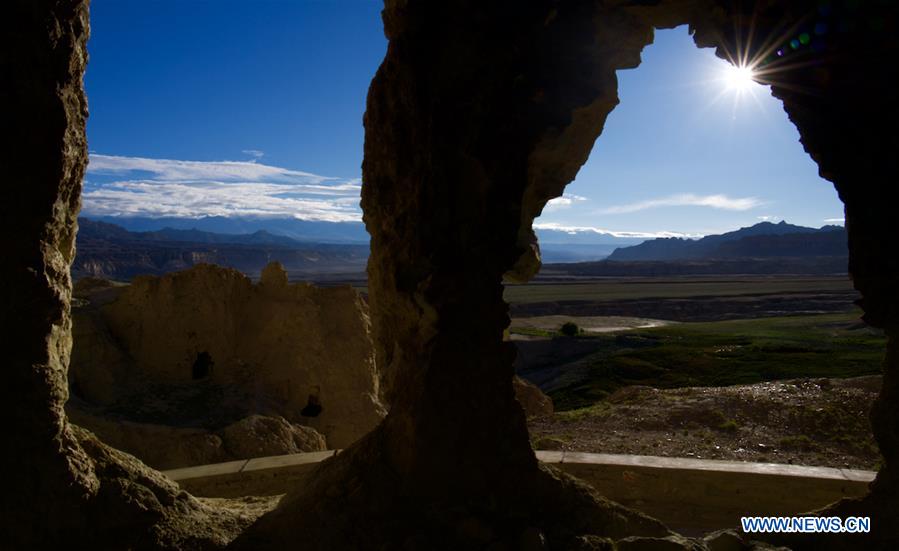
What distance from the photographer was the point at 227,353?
1700cm

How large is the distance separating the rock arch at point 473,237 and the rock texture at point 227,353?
840cm

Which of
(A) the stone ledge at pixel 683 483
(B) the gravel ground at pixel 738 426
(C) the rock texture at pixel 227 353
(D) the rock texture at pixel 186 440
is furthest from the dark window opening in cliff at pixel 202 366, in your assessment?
(B) the gravel ground at pixel 738 426

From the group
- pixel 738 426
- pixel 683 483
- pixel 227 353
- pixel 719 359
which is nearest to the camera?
pixel 683 483

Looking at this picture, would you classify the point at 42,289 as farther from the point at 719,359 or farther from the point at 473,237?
the point at 719,359

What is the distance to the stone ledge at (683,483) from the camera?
330 inches

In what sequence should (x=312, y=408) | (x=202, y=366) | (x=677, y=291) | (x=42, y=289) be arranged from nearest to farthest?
(x=42, y=289) < (x=202, y=366) < (x=312, y=408) < (x=677, y=291)

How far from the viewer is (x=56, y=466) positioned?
552cm

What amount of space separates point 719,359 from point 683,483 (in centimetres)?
2779

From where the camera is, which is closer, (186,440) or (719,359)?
(186,440)

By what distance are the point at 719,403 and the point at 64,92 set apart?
14346 mm

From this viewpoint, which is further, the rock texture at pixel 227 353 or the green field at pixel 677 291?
the green field at pixel 677 291

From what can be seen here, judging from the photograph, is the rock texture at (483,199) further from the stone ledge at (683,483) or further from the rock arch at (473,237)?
the stone ledge at (683,483)

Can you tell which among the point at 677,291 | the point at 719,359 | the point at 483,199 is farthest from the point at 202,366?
the point at 677,291

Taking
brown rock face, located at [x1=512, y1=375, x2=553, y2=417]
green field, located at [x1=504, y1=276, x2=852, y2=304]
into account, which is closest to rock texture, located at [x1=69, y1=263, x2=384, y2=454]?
brown rock face, located at [x1=512, y1=375, x2=553, y2=417]
